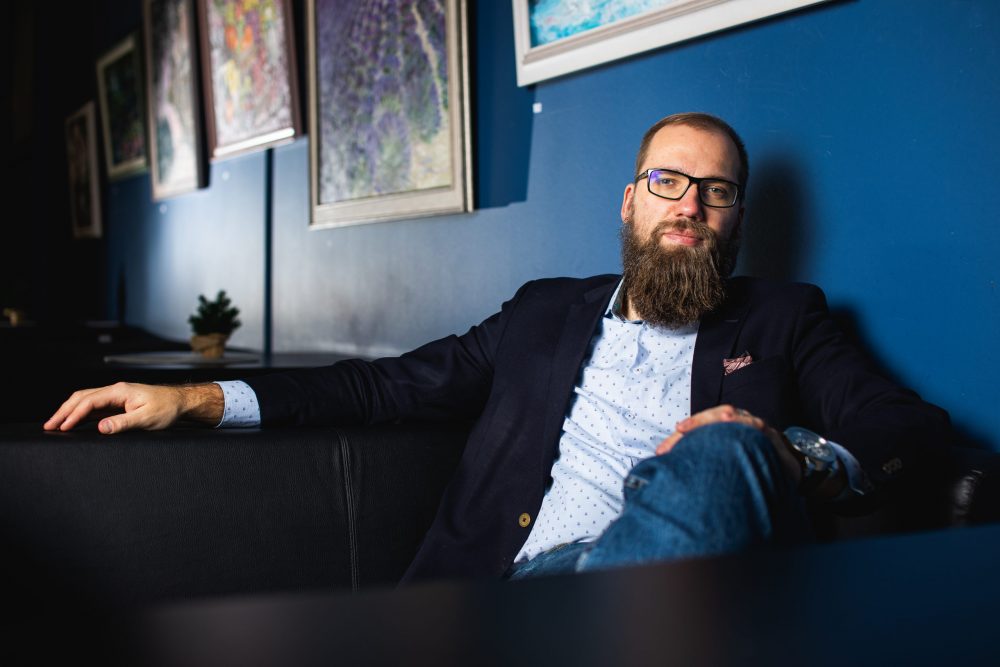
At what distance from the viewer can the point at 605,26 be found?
237 centimetres

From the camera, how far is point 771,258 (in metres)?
2.11

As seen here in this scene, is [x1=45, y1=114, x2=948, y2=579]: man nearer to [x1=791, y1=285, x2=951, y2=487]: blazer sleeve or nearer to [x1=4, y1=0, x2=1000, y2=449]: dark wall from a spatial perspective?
[x1=791, y1=285, x2=951, y2=487]: blazer sleeve

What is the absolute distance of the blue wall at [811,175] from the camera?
5.58 feet

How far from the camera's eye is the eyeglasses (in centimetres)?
198

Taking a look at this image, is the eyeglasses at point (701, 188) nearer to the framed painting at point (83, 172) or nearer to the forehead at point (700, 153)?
the forehead at point (700, 153)

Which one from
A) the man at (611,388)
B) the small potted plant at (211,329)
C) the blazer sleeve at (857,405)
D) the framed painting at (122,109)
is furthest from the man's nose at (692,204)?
the framed painting at (122,109)

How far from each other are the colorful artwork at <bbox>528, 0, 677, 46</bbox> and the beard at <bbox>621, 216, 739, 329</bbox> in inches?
24.0

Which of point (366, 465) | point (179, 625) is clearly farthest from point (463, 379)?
point (179, 625)

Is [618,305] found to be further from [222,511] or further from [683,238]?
[222,511]

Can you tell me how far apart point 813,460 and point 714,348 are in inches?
18.4

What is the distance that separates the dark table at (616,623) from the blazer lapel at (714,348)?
101 cm

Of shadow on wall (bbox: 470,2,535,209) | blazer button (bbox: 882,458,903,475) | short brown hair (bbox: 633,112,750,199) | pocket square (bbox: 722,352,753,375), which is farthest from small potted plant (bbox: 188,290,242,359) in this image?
blazer button (bbox: 882,458,903,475)

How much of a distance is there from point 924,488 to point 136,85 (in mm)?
5951

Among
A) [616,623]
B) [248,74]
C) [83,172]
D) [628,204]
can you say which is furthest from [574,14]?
[83,172]
